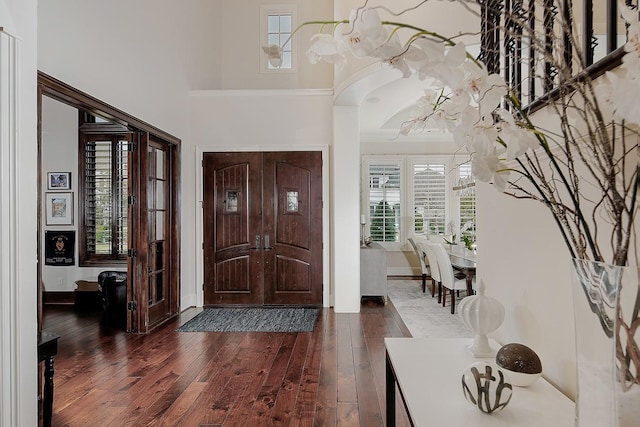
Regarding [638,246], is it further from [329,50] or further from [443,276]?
[443,276]

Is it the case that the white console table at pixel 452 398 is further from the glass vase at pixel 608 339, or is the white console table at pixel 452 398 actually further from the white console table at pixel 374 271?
the white console table at pixel 374 271

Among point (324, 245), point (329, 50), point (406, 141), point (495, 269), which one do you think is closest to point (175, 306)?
point (324, 245)

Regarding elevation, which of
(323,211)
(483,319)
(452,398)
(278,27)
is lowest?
(452,398)

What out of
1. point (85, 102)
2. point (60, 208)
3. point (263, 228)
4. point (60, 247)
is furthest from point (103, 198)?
point (85, 102)

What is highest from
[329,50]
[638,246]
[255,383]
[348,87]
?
[348,87]

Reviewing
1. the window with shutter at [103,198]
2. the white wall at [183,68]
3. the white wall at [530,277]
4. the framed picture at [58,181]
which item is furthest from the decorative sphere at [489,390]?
the framed picture at [58,181]

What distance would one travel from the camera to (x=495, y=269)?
5.74 feet

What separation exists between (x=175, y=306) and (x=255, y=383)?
97.7 inches

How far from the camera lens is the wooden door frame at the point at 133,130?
111 inches

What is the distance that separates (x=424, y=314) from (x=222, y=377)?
2.93m

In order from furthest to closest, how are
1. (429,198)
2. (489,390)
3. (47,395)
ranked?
(429,198), (47,395), (489,390)

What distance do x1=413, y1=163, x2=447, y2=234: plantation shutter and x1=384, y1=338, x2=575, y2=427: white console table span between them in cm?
680

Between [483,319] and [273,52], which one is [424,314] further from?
[273,52]

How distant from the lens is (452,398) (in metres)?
1.14
